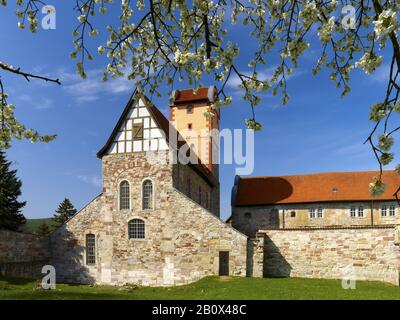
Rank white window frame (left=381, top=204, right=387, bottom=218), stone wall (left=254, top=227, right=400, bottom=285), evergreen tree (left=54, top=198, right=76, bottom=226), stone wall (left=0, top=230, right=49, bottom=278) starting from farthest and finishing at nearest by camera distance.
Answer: evergreen tree (left=54, top=198, right=76, bottom=226), white window frame (left=381, top=204, right=387, bottom=218), stone wall (left=254, top=227, right=400, bottom=285), stone wall (left=0, top=230, right=49, bottom=278)

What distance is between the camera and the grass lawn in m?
16.2

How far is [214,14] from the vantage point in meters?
5.84

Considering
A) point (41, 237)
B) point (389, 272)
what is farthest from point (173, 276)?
point (389, 272)

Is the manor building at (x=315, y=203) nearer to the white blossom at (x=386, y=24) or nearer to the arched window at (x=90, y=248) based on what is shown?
the arched window at (x=90, y=248)

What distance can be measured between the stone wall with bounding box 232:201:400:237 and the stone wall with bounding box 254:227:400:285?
35.3 feet

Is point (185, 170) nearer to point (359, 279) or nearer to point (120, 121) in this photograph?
point (120, 121)

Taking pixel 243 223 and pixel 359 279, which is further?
pixel 243 223

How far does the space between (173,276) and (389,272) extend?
1377 centimetres

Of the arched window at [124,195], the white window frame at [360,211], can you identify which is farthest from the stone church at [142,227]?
the white window frame at [360,211]

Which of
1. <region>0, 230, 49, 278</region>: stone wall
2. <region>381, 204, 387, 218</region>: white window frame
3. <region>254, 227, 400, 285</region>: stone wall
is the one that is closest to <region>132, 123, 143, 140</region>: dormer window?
<region>0, 230, 49, 278</region>: stone wall

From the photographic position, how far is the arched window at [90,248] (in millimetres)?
27312

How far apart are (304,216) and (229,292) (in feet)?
67.1

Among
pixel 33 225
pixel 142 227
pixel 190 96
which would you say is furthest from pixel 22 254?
pixel 33 225

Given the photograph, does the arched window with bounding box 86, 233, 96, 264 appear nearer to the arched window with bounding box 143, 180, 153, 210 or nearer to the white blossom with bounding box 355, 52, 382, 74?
the arched window with bounding box 143, 180, 153, 210
